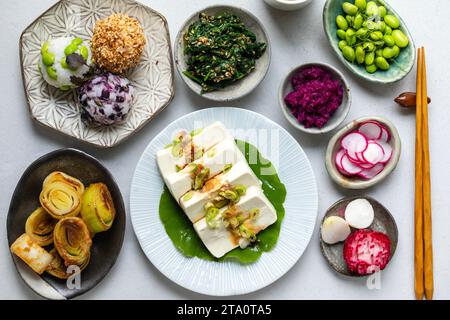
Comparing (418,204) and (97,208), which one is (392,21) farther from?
(97,208)

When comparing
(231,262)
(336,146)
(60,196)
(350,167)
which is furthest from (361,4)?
(60,196)

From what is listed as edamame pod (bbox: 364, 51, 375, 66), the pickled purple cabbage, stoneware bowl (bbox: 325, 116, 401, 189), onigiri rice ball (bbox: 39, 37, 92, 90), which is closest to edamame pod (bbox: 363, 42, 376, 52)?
edamame pod (bbox: 364, 51, 375, 66)

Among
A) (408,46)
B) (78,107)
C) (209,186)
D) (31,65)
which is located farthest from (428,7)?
(31,65)

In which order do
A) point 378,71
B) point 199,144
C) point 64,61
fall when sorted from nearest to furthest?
point 64,61
point 199,144
point 378,71

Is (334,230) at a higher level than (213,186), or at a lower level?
lower

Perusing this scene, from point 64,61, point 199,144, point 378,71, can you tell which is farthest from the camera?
point 378,71

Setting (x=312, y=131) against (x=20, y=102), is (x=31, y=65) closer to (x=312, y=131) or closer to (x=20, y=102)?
(x=20, y=102)

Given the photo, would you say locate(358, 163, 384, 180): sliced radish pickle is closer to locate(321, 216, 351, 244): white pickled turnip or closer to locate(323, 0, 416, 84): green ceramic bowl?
locate(321, 216, 351, 244): white pickled turnip
